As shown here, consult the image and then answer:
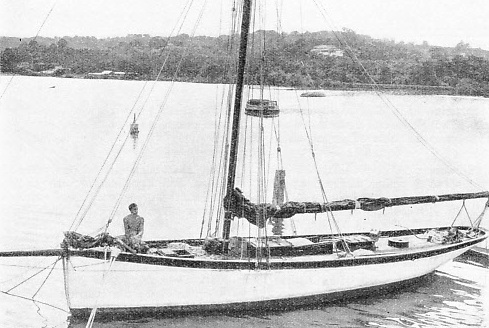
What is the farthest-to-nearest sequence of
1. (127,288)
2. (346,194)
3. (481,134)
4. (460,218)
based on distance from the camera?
(481,134), (346,194), (460,218), (127,288)

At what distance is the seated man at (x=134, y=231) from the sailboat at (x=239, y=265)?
8.0 inches

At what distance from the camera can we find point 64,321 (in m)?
15.6

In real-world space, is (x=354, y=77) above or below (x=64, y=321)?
above

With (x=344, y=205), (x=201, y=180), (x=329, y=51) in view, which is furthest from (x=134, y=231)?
(x=329, y=51)

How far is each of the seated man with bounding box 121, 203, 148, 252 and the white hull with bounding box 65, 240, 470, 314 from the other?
2.13 feet

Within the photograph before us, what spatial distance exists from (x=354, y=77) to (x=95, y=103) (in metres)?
61.5

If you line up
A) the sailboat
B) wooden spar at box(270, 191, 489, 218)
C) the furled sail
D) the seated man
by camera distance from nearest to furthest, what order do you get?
the sailboat
the seated man
the furled sail
wooden spar at box(270, 191, 489, 218)

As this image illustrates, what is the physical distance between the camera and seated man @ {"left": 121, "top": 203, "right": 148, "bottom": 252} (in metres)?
15.1

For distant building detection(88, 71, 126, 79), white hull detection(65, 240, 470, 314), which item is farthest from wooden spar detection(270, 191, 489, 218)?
distant building detection(88, 71, 126, 79)

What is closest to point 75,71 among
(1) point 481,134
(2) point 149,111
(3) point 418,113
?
(2) point 149,111

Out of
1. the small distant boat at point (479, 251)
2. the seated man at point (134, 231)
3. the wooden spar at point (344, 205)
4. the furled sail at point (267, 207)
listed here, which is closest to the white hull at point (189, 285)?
the seated man at point (134, 231)

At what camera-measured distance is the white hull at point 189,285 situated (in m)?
14.7

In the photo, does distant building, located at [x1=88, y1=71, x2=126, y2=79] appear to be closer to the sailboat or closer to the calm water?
the calm water

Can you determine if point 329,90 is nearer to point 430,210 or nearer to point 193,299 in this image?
point 430,210
